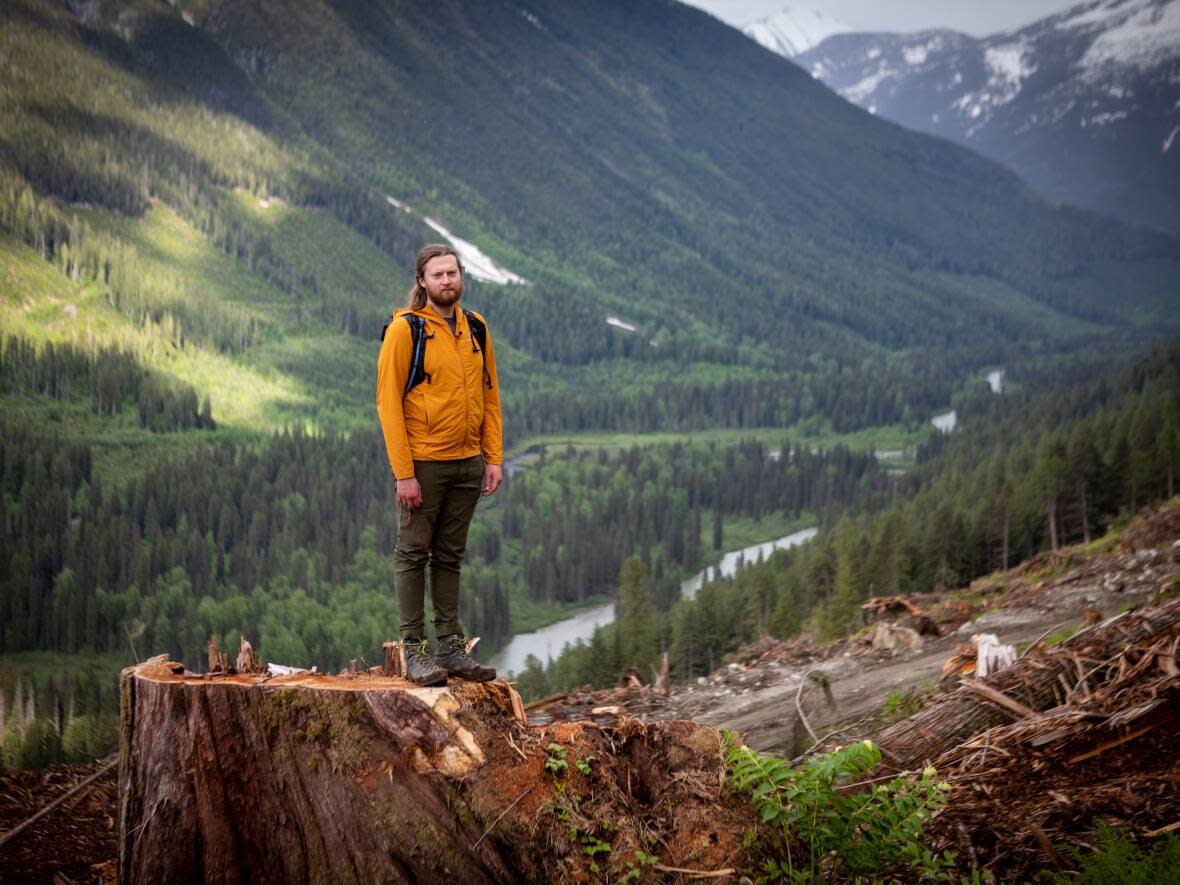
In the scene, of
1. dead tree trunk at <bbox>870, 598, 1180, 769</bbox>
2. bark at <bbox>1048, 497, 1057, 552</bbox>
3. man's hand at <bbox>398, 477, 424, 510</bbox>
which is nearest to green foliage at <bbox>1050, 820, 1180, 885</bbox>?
dead tree trunk at <bbox>870, 598, 1180, 769</bbox>

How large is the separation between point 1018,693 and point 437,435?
610cm

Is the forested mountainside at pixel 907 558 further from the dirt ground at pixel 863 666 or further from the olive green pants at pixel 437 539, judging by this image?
the olive green pants at pixel 437 539

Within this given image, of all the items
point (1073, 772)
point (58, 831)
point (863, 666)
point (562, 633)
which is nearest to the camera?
point (1073, 772)

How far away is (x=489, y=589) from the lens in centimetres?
10888

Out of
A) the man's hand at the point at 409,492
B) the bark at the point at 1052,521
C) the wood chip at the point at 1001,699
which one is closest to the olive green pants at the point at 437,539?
the man's hand at the point at 409,492

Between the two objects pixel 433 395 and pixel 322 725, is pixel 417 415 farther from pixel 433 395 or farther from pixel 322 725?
pixel 322 725

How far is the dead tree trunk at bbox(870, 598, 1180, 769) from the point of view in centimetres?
956

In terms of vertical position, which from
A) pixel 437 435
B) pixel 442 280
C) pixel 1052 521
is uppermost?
pixel 442 280

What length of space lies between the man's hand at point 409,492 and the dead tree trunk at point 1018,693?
4943mm

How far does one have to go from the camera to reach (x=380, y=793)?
7824mm

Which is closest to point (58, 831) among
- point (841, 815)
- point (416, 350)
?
point (416, 350)

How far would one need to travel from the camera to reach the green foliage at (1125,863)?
6.37 m

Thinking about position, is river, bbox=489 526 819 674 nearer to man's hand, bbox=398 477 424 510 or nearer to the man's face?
man's hand, bbox=398 477 424 510

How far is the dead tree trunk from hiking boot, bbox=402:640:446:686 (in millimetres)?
4260
